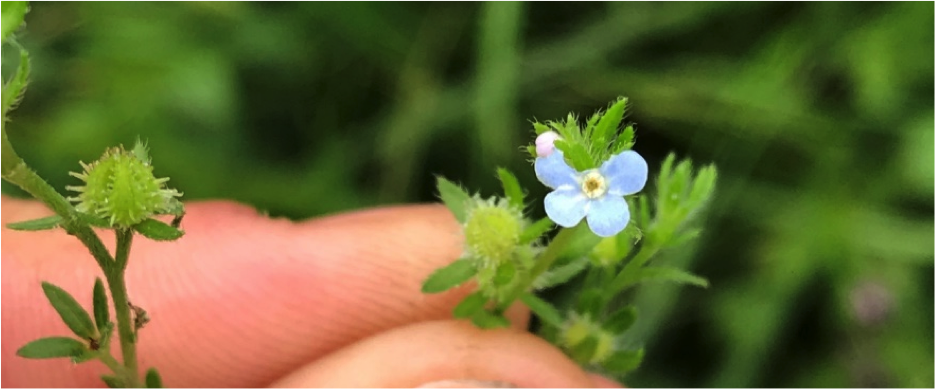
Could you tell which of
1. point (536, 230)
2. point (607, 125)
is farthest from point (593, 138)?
point (536, 230)

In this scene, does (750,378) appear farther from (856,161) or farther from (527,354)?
(527,354)

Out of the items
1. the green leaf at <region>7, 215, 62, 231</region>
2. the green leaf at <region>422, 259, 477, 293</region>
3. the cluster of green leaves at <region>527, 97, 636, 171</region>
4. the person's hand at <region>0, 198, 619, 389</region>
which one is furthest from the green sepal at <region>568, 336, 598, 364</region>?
the green leaf at <region>7, 215, 62, 231</region>

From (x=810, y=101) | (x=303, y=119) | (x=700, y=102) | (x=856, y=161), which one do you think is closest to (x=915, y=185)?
(x=856, y=161)

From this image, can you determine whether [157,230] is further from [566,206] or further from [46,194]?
[566,206]

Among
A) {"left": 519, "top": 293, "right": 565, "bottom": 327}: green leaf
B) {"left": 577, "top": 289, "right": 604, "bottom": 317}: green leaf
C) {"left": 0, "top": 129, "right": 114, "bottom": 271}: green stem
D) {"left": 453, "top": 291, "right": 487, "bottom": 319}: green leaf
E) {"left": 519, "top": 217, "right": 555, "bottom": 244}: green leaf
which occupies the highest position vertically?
{"left": 577, "top": 289, "right": 604, "bottom": 317}: green leaf

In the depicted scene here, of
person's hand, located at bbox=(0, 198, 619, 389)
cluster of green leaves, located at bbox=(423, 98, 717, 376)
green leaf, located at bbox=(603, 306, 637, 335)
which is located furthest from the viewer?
person's hand, located at bbox=(0, 198, 619, 389)

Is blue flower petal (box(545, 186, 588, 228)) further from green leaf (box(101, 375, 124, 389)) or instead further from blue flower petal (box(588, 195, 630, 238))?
green leaf (box(101, 375, 124, 389))

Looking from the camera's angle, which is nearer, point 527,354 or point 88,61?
point 527,354
